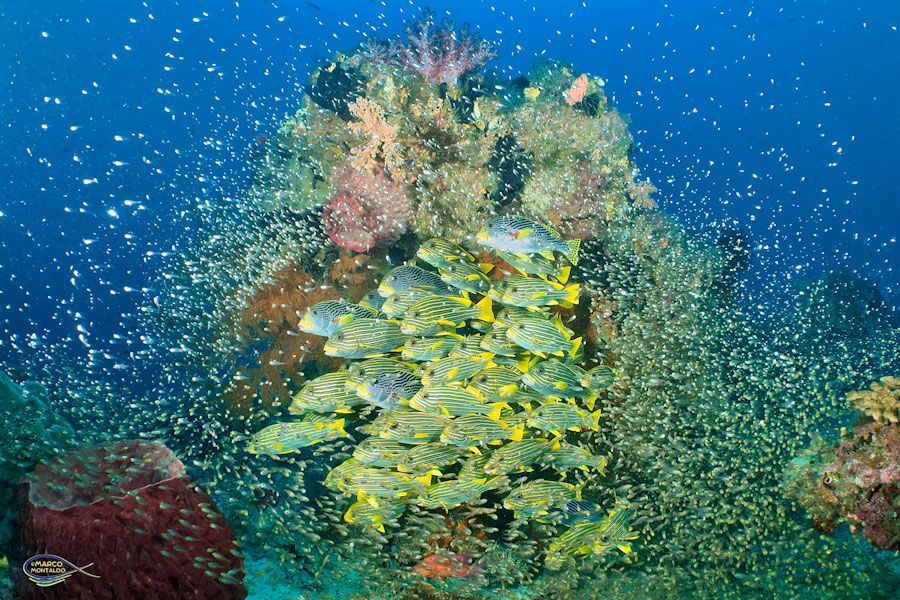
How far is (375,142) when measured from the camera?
263 inches

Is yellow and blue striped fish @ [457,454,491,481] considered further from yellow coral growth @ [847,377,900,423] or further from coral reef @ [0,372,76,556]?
coral reef @ [0,372,76,556]

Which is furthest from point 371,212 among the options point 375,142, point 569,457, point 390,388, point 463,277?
point 569,457

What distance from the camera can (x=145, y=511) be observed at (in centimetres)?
472

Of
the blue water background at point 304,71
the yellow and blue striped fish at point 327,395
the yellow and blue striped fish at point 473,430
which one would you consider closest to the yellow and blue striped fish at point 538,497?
the yellow and blue striped fish at point 473,430

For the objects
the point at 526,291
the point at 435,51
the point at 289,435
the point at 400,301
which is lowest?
the point at 289,435

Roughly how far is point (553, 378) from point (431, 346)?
1117 millimetres

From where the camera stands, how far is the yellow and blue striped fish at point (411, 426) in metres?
3.79

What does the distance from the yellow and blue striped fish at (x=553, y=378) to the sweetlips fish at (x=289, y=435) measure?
5.70ft

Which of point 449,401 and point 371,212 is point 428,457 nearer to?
point 449,401

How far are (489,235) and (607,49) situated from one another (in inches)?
5432

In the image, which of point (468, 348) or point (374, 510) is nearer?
point (468, 348)

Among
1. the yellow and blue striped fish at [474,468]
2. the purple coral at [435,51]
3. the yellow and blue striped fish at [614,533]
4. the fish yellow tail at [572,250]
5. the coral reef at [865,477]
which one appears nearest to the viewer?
the yellow and blue striped fish at [474,468]

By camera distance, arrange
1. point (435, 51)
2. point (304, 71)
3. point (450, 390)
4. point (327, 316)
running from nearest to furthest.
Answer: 1. point (450, 390)
2. point (327, 316)
3. point (435, 51)
4. point (304, 71)

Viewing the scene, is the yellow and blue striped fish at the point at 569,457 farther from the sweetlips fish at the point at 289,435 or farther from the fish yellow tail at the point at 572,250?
the sweetlips fish at the point at 289,435
